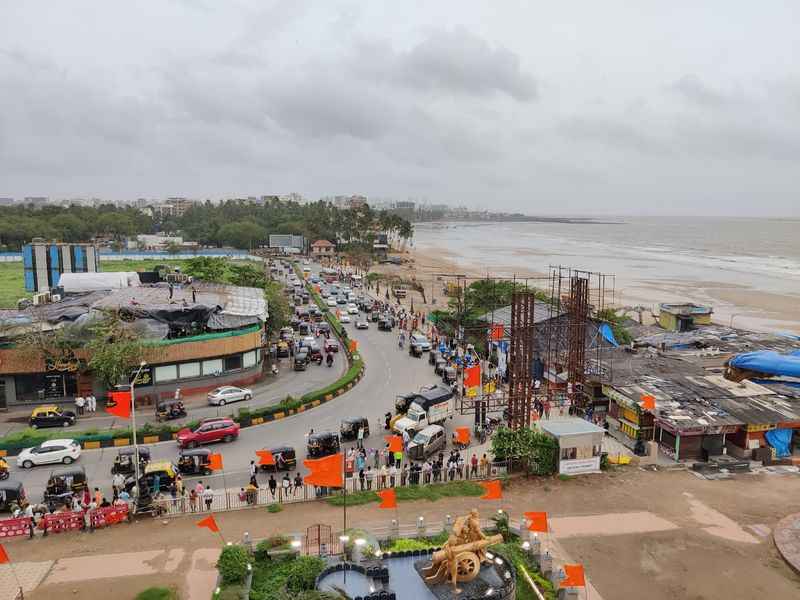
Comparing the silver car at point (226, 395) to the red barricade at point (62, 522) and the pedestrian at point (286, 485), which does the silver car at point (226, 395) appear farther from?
the red barricade at point (62, 522)

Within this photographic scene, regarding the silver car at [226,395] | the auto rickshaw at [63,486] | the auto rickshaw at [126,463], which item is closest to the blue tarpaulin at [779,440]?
the silver car at [226,395]

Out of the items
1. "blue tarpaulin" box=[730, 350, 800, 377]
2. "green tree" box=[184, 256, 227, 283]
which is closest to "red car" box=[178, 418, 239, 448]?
"blue tarpaulin" box=[730, 350, 800, 377]

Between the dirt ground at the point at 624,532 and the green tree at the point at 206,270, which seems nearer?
the dirt ground at the point at 624,532

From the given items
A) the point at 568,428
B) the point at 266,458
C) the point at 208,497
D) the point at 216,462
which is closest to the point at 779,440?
the point at 568,428

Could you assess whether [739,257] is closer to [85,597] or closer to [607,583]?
[607,583]

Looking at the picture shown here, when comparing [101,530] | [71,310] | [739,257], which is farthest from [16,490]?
[739,257]

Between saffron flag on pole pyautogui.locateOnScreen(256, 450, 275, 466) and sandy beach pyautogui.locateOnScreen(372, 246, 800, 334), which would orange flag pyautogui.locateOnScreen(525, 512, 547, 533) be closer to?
saffron flag on pole pyautogui.locateOnScreen(256, 450, 275, 466)
